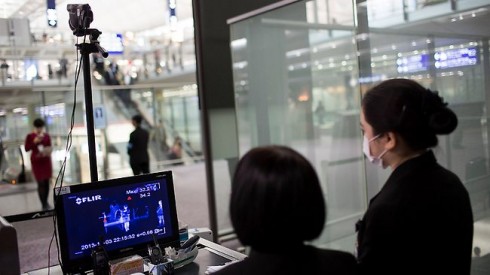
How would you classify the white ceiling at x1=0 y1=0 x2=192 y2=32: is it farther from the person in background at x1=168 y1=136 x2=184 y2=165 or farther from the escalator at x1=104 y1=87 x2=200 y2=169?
the person in background at x1=168 y1=136 x2=184 y2=165

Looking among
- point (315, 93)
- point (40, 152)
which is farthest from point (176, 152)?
point (315, 93)

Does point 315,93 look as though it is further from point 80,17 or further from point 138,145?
point 138,145

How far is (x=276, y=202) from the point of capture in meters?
0.93

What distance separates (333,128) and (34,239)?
11.9ft

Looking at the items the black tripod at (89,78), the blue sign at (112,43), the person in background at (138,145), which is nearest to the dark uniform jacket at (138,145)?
the person in background at (138,145)

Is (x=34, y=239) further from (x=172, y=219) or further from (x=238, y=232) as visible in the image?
(x=238, y=232)

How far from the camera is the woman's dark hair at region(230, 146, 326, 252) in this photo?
931 millimetres

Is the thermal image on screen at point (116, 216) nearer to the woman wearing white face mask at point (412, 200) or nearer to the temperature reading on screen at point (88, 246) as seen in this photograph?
the temperature reading on screen at point (88, 246)

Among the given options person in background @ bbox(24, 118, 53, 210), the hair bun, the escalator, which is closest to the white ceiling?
person in background @ bbox(24, 118, 53, 210)

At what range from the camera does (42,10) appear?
5492 millimetres

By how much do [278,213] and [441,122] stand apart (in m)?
0.61

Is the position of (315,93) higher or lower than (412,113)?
higher

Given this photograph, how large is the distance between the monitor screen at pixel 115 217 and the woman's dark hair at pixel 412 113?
0.94 m

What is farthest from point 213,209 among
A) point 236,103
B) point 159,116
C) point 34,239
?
point 159,116
